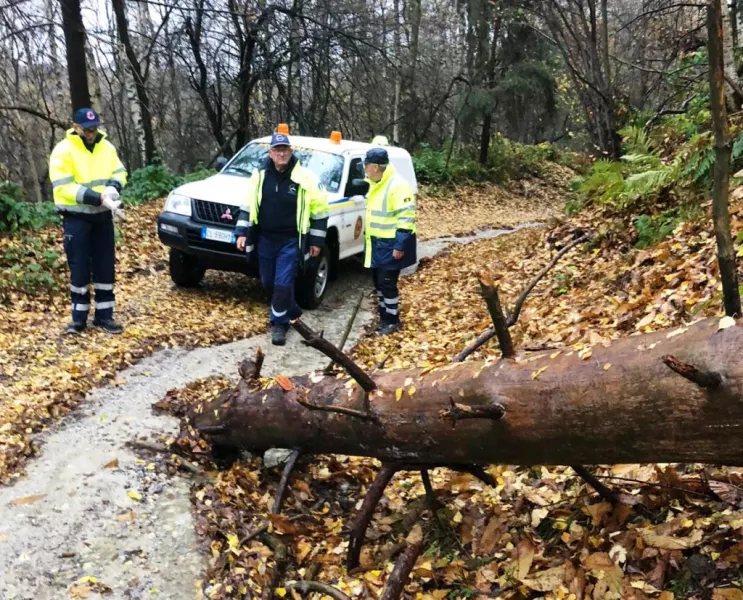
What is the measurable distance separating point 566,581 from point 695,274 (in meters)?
3.34

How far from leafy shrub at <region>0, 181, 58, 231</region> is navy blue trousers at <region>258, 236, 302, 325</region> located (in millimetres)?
4425

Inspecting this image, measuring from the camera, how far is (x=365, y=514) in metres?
3.25

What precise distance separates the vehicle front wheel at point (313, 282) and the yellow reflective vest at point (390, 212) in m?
0.85

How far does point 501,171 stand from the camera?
24.9 metres

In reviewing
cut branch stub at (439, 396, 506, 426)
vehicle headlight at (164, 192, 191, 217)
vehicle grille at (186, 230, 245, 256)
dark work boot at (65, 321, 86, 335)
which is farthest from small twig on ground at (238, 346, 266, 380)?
vehicle headlight at (164, 192, 191, 217)

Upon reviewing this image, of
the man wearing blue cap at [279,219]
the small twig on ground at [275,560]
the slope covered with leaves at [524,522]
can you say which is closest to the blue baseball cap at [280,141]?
the man wearing blue cap at [279,219]

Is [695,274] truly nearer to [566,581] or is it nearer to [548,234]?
[566,581]

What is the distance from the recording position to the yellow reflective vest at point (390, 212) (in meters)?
7.64

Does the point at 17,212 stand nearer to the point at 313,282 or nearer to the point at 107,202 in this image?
the point at 107,202

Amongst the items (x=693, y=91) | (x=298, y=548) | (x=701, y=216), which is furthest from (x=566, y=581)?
(x=693, y=91)

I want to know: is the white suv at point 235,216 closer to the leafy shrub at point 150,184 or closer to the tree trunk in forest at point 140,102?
the leafy shrub at point 150,184

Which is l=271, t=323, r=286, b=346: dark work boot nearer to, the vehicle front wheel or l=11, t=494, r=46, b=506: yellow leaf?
the vehicle front wheel

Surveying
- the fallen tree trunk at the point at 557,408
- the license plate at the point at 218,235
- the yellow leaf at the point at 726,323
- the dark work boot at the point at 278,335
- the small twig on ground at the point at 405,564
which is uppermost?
the license plate at the point at 218,235

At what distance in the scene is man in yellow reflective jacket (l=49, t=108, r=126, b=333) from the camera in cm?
657
